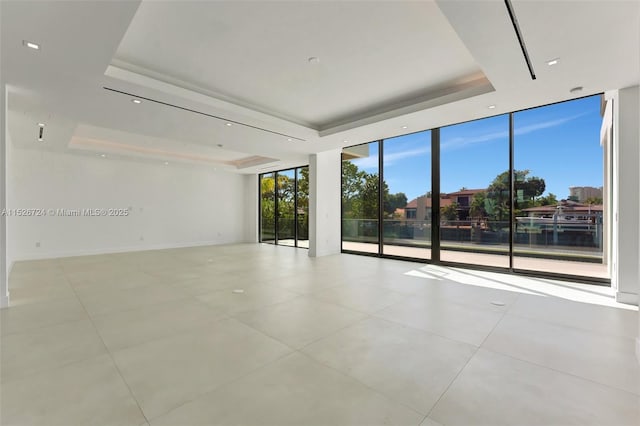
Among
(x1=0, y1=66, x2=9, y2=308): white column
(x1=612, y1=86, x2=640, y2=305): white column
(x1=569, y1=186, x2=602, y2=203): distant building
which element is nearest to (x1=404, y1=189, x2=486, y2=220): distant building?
(x1=569, y1=186, x2=602, y2=203): distant building

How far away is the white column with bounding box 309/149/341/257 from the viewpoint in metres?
8.52

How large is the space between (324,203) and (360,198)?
1.11m

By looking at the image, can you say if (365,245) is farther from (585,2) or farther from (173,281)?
(585,2)

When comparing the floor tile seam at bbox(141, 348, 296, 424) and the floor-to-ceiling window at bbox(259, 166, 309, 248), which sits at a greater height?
the floor-to-ceiling window at bbox(259, 166, 309, 248)

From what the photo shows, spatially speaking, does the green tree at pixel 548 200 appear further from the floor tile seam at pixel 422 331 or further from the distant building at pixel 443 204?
the floor tile seam at pixel 422 331

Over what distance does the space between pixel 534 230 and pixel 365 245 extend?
4176 mm

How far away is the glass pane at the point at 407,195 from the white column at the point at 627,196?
3291mm

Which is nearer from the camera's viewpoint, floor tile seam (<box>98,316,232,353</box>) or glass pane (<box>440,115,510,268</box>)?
floor tile seam (<box>98,316,232,353</box>)

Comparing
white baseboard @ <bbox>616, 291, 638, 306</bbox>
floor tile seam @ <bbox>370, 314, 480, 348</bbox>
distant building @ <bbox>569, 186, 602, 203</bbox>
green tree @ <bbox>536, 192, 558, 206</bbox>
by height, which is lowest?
floor tile seam @ <bbox>370, 314, 480, 348</bbox>

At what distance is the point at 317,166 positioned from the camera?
27.9ft

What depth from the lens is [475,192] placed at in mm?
6301

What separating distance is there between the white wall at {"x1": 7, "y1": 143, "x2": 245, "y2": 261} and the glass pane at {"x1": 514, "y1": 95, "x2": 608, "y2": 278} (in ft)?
33.4

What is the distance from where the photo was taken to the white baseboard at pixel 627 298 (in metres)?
4.06

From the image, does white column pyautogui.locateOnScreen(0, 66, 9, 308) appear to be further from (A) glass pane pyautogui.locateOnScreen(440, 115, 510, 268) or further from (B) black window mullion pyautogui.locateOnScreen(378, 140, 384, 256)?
(A) glass pane pyautogui.locateOnScreen(440, 115, 510, 268)
